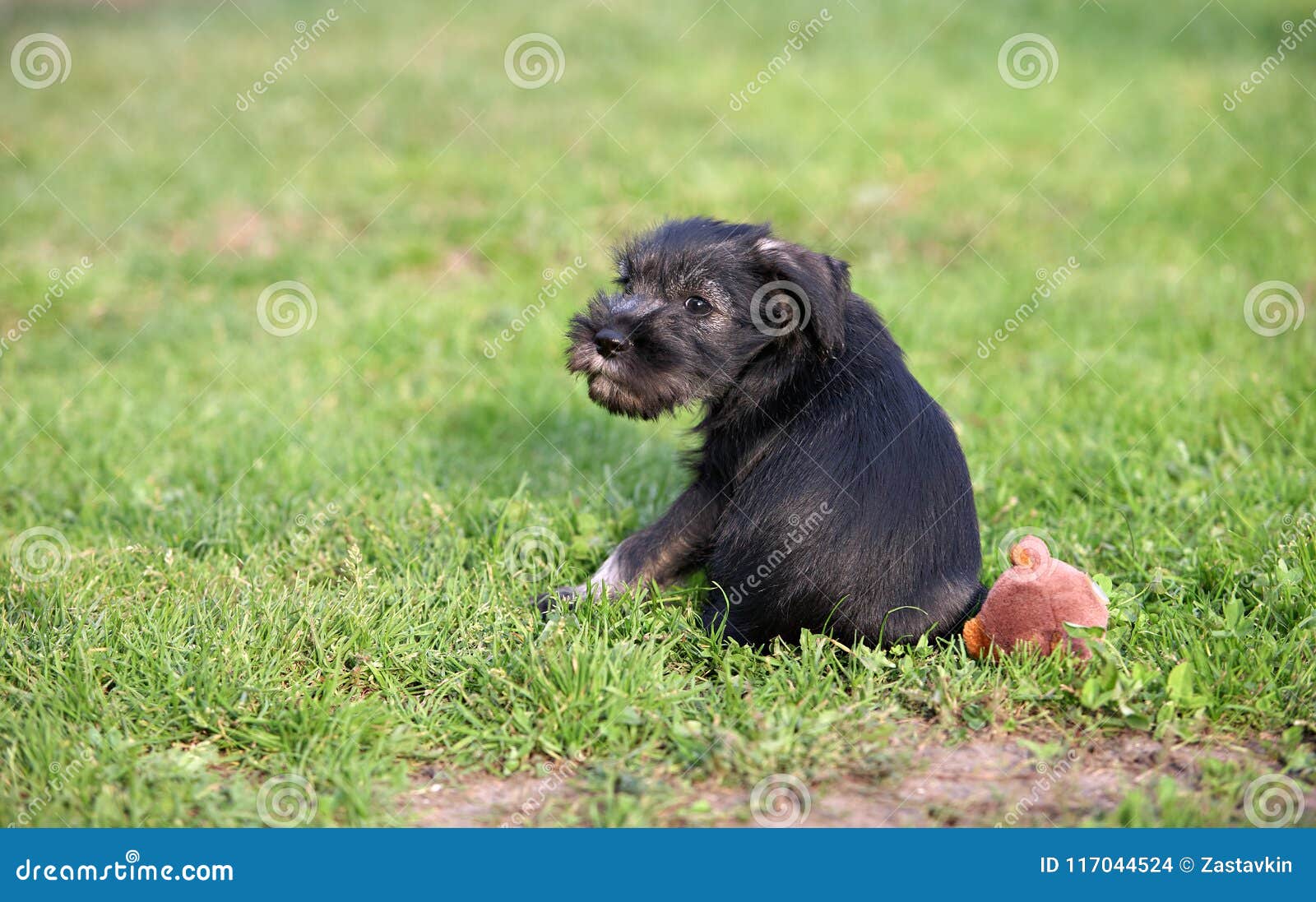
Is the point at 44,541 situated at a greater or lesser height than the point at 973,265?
lesser

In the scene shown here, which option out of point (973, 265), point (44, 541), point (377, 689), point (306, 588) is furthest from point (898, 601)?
point (973, 265)

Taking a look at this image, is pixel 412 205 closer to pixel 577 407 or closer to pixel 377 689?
pixel 577 407

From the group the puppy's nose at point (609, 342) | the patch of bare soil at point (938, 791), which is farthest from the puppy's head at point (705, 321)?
the patch of bare soil at point (938, 791)

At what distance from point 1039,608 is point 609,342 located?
173 centimetres

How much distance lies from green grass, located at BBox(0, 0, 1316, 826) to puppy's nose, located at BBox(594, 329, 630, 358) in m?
0.98

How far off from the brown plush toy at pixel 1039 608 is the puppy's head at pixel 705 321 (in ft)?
3.33

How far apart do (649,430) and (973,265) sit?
3333mm

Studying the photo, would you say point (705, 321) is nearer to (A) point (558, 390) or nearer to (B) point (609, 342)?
(B) point (609, 342)

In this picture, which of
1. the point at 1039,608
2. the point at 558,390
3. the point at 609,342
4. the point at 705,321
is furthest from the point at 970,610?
the point at 558,390

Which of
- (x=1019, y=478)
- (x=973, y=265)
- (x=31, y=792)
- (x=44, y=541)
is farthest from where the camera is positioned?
(x=973, y=265)

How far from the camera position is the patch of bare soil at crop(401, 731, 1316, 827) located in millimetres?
3273

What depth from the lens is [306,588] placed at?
4398 mm

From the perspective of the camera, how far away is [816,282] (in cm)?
390

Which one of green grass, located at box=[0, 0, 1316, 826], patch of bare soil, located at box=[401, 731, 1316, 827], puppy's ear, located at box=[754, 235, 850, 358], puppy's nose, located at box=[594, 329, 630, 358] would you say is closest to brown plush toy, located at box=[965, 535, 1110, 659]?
green grass, located at box=[0, 0, 1316, 826]
